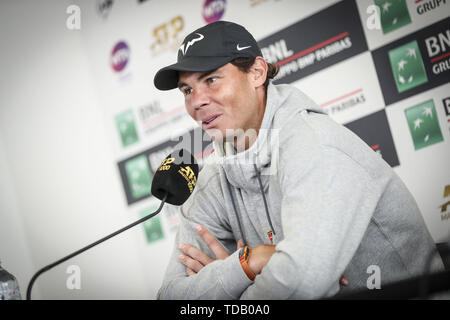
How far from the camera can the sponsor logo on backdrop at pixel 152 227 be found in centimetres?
232

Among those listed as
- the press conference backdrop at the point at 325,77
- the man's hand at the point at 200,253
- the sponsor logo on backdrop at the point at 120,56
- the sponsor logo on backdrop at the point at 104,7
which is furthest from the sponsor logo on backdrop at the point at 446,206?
the sponsor logo on backdrop at the point at 104,7

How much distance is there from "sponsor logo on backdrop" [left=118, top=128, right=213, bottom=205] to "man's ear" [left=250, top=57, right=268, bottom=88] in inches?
35.0

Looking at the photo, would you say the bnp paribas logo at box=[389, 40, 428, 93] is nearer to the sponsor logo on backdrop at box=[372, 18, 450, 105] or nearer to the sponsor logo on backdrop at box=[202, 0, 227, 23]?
the sponsor logo on backdrop at box=[372, 18, 450, 105]

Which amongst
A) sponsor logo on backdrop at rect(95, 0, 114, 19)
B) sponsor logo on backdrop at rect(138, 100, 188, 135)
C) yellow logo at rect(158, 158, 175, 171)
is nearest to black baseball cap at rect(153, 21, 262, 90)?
yellow logo at rect(158, 158, 175, 171)

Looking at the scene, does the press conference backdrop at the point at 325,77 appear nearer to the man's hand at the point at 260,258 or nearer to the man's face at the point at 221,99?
the man's face at the point at 221,99

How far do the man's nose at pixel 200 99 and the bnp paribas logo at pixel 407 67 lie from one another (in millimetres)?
852

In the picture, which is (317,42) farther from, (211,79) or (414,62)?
(211,79)

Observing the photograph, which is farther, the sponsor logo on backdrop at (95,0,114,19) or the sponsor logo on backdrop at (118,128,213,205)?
the sponsor logo on backdrop at (95,0,114,19)

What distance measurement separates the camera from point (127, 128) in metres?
2.40

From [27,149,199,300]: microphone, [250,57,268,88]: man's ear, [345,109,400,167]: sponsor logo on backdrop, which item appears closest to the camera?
[27,149,199,300]: microphone

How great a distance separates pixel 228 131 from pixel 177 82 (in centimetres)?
24

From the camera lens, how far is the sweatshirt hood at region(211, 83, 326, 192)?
3.51 feet
